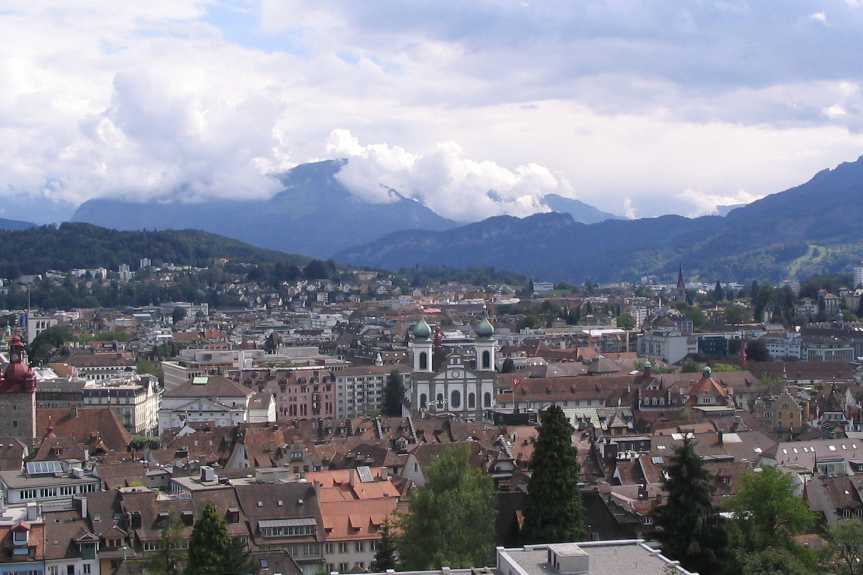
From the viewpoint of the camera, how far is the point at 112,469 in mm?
58500

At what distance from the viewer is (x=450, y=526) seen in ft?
146

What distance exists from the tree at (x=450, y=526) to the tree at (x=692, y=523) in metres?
5.94

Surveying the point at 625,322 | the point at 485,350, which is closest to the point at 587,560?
the point at 485,350

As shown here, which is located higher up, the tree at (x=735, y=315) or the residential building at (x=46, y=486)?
the tree at (x=735, y=315)

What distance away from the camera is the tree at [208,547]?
38000 millimetres

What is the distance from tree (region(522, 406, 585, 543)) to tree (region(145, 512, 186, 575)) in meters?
10.3

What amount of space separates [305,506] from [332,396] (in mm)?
63401

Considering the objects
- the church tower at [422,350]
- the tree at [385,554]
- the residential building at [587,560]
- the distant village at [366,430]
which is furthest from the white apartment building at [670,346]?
the residential building at [587,560]

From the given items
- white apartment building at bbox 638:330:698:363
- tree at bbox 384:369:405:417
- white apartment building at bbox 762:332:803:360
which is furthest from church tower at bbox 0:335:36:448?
white apartment building at bbox 762:332:803:360

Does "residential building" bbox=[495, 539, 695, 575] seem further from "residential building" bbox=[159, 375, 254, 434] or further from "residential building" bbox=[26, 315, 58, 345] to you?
"residential building" bbox=[26, 315, 58, 345]

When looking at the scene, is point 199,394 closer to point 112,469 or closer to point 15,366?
point 15,366

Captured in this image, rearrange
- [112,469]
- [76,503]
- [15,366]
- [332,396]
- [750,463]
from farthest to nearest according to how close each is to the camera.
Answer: [332,396] < [15,366] < [750,463] < [112,469] < [76,503]

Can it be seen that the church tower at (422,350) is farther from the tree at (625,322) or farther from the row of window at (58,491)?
the tree at (625,322)

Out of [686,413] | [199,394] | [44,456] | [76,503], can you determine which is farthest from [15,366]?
[686,413]
